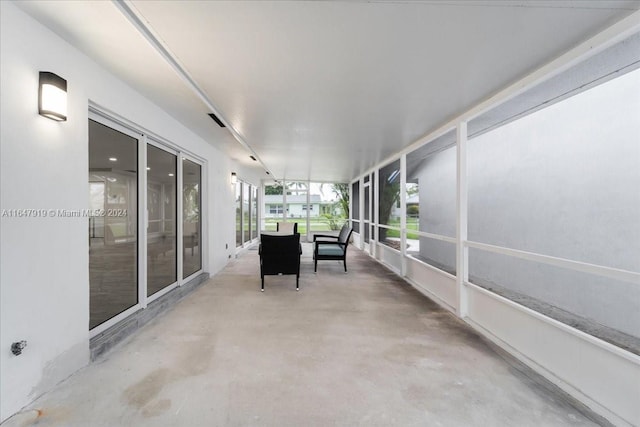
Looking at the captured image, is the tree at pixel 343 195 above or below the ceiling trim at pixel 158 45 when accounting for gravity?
below

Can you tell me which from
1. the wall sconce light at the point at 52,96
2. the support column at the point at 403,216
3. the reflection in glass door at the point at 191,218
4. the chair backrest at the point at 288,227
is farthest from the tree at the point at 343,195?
the wall sconce light at the point at 52,96

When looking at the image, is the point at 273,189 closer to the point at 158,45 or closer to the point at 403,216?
the point at 403,216

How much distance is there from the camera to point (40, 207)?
1.81m

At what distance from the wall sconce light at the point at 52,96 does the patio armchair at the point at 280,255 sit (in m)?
2.69

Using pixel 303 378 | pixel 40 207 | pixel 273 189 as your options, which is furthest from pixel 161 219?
pixel 273 189

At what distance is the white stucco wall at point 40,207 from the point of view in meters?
1.61

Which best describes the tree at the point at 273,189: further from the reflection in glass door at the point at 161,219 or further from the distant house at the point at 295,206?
the reflection in glass door at the point at 161,219

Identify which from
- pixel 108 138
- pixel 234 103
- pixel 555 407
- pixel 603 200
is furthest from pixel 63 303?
pixel 603 200

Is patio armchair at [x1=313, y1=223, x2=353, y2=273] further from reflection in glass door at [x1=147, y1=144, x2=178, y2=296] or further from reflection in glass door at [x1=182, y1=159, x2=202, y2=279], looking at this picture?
reflection in glass door at [x1=147, y1=144, x2=178, y2=296]

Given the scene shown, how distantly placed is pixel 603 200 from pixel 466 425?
2.62m

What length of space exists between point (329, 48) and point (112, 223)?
249 centimetres

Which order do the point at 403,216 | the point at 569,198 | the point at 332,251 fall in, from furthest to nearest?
1. the point at 332,251
2. the point at 403,216
3. the point at 569,198

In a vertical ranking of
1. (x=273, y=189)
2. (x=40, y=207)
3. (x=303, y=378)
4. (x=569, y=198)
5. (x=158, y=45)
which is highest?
(x=158, y=45)

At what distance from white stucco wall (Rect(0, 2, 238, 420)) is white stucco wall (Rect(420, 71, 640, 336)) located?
4491mm
